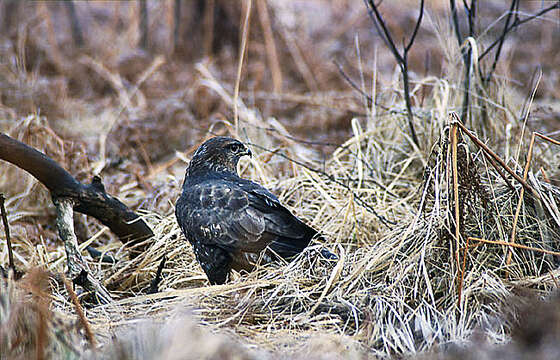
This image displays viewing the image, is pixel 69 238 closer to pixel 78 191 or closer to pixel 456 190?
pixel 78 191

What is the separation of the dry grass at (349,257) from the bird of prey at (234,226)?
105mm

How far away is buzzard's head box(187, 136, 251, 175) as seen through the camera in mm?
3396

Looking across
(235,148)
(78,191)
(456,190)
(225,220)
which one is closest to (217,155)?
(235,148)

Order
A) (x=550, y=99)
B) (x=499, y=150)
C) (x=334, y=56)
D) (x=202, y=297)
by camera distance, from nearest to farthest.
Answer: (x=202, y=297) → (x=499, y=150) → (x=550, y=99) → (x=334, y=56)

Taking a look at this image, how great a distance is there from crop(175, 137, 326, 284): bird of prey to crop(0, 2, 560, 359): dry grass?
105 millimetres

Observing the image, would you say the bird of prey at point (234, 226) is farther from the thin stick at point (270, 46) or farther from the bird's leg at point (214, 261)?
the thin stick at point (270, 46)

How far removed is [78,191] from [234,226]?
87 cm

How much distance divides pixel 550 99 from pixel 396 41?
9.91ft

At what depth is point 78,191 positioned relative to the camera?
3.11 meters

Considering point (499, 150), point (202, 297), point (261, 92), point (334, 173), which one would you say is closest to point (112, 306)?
point (202, 297)

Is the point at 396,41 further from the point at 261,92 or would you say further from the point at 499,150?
the point at 499,150

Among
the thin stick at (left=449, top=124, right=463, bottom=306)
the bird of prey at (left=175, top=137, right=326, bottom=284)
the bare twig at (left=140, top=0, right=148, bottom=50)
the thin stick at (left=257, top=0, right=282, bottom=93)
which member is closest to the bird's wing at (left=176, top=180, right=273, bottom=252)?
the bird of prey at (left=175, top=137, right=326, bottom=284)

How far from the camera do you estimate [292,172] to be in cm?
454

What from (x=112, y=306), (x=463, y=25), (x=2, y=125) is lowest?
(x=112, y=306)
